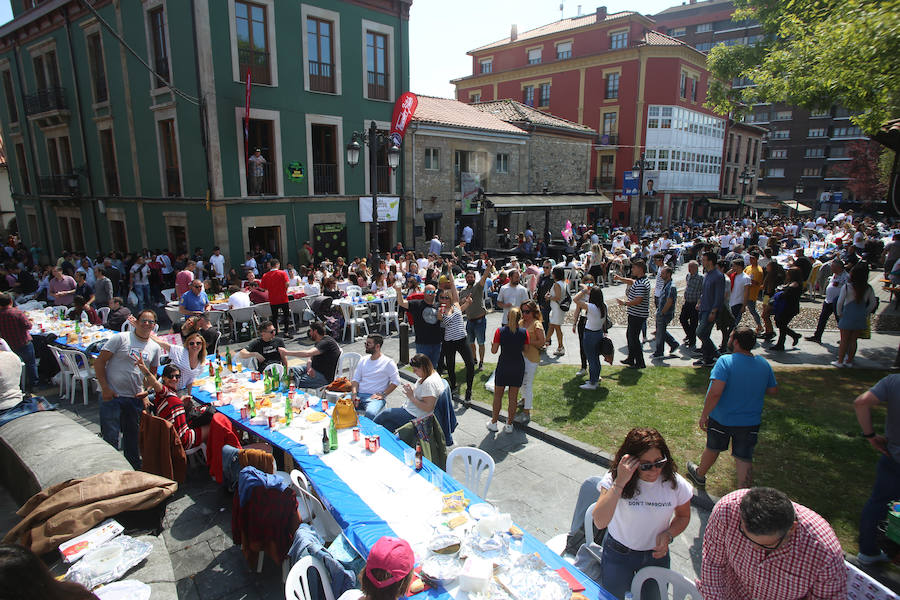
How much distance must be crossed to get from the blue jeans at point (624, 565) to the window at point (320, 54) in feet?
58.4

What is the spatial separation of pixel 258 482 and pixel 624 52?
1506 inches

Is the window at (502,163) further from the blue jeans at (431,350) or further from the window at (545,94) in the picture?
the blue jeans at (431,350)

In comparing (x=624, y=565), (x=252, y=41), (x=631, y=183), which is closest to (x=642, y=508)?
(x=624, y=565)

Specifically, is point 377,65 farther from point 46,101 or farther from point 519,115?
point 46,101

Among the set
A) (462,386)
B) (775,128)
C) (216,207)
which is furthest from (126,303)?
(775,128)

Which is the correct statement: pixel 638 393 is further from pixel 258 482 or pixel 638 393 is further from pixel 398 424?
pixel 258 482

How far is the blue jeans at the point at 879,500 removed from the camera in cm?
383

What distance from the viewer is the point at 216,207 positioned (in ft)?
50.0

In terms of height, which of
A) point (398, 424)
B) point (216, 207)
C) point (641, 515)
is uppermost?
point (216, 207)

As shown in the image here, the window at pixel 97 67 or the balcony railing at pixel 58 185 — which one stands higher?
the window at pixel 97 67

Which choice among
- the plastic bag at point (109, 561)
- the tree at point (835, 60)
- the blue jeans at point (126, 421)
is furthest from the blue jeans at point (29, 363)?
the tree at point (835, 60)

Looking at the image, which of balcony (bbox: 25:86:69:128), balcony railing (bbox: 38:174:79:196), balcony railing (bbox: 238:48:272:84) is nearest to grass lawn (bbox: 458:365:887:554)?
balcony railing (bbox: 238:48:272:84)

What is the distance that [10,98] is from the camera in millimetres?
24484

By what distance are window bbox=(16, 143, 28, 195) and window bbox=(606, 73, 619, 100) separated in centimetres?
3597
